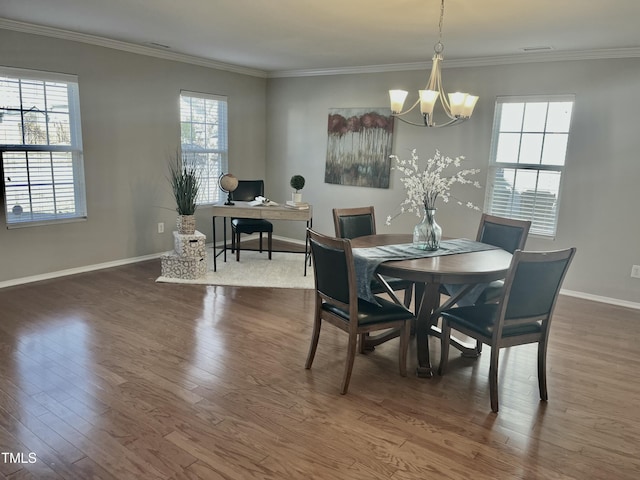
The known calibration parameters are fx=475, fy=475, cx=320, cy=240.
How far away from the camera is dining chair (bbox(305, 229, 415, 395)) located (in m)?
2.73

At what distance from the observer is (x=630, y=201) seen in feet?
14.5

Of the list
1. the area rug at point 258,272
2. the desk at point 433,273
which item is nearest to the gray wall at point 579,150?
the area rug at point 258,272

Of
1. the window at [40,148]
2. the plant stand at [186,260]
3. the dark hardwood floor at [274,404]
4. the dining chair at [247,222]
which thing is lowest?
the dark hardwood floor at [274,404]

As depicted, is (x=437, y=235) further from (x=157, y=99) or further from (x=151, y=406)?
(x=157, y=99)

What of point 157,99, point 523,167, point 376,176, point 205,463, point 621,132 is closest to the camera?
point 205,463

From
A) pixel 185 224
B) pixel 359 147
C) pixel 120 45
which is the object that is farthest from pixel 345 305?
pixel 120 45

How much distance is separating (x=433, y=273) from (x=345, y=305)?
546mm

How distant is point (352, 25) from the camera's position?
381 centimetres

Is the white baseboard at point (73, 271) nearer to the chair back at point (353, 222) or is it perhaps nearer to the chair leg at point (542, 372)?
the chair back at point (353, 222)

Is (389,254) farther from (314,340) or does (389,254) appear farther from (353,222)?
(353,222)

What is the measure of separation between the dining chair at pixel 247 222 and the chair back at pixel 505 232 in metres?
2.61

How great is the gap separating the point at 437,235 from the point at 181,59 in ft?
13.1

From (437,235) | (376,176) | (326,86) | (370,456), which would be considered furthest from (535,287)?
(326,86)

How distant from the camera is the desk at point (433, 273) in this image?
2.77 meters
